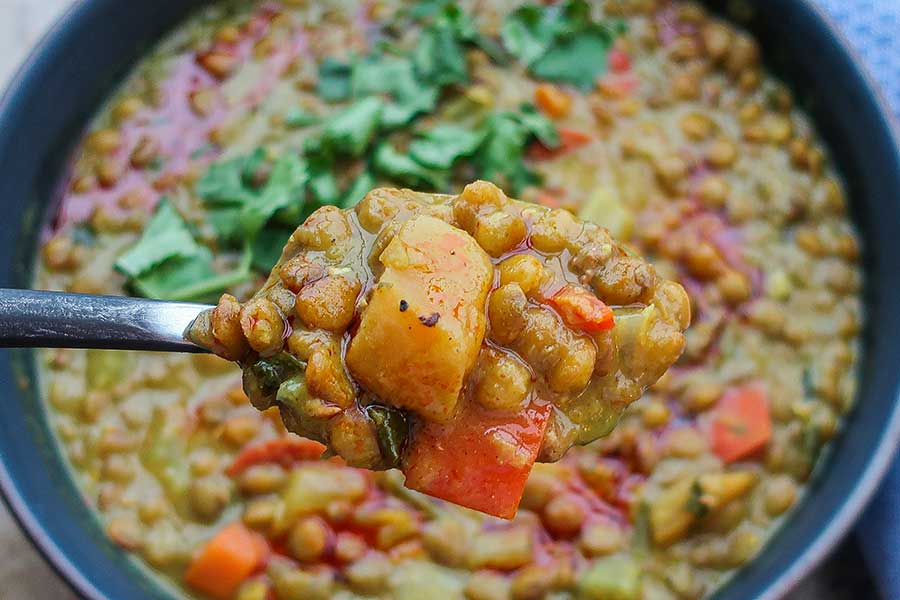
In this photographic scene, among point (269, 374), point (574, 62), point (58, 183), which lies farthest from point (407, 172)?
point (269, 374)

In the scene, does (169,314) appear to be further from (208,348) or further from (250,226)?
(250,226)

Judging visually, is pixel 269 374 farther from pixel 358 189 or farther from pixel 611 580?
pixel 611 580

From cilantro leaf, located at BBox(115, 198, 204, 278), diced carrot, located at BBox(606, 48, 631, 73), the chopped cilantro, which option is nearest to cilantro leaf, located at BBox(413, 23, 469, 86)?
the chopped cilantro

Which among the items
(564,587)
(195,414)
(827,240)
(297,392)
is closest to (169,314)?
(297,392)

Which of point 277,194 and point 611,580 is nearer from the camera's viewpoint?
point 611,580

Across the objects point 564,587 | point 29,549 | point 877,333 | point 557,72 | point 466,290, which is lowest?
point 29,549

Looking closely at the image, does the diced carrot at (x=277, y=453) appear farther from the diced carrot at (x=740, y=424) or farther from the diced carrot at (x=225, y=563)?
the diced carrot at (x=740, y=424)

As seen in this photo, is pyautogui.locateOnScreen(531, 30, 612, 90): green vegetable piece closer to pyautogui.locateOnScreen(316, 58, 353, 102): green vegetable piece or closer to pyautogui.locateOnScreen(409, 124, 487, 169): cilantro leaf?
pyautogui.locateOnScreen(409, 124, 487, 169): cilantro leaf
